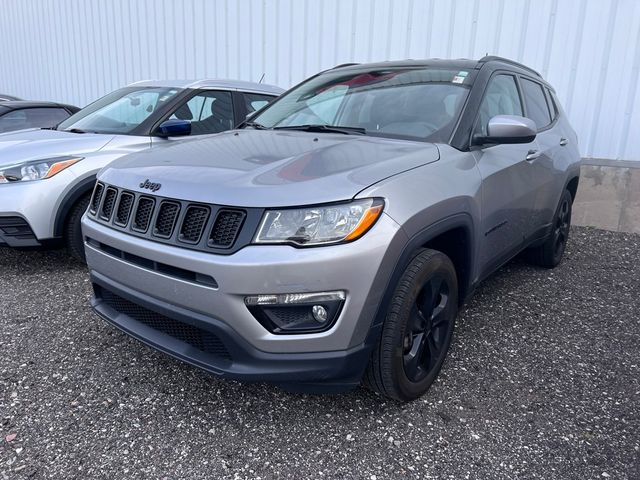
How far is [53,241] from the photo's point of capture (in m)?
3.98

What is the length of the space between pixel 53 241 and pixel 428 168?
309 centimetres

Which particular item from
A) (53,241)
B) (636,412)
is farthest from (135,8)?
(636,412)

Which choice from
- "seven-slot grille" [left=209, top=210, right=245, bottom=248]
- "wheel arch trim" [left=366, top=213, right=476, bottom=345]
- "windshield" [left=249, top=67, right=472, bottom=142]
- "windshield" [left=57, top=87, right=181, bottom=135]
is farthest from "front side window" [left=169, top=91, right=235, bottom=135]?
"wheel arch trim" [left=366, top=213, right=476, bottom=345]

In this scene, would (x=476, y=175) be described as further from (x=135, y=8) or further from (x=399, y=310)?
(x=135, y=8)

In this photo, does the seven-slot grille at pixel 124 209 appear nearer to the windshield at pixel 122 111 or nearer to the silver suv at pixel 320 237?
the silver suv at pixel 320 237

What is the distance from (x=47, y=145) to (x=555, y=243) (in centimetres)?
440

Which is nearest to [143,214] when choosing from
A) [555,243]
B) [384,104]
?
[384,104]

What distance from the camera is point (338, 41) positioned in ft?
24.5

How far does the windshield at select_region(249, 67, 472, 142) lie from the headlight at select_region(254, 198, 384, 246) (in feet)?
3.32

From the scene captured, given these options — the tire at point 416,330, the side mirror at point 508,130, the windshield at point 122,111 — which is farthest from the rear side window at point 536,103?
the windshield at point 122,111

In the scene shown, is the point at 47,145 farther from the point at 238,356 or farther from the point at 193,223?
the point at 238,356

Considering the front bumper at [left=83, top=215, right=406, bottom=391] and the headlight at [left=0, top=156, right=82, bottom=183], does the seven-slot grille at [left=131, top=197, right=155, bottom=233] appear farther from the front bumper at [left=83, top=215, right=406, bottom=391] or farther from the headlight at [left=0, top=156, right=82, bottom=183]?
the headlight at [left=0, top=156, right=82, bottom=183]

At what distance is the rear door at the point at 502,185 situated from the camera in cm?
287

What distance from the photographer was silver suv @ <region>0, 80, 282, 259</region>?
383cm
